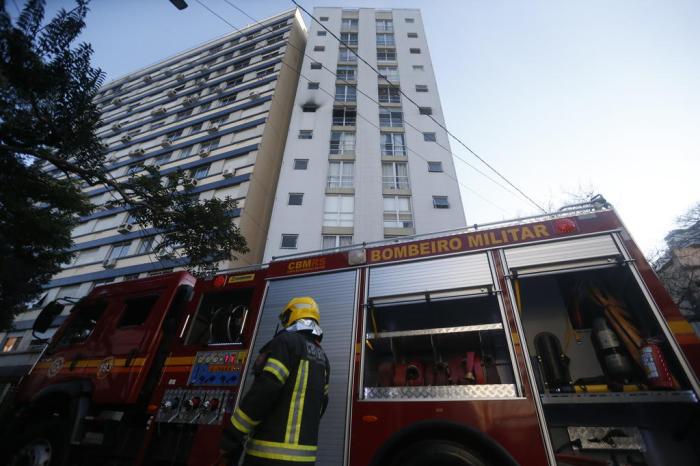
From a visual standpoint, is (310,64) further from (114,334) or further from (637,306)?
(637,306)

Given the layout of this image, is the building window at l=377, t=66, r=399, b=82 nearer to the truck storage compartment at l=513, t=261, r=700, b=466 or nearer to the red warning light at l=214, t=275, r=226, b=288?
the red warning light at l=214, t=275, r=226, b=288

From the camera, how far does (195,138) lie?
79.5 feet

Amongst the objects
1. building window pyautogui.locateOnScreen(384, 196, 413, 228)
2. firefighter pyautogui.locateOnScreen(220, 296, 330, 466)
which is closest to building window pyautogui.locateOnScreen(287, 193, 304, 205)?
building window pyautogui.locateOnScreen(384, 196, 413, 228)

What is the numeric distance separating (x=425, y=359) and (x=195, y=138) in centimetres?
2621

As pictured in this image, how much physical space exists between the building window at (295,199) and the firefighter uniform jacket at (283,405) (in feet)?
50.7

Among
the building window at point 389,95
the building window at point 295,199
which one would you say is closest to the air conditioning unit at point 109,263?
the building window at point 295,199

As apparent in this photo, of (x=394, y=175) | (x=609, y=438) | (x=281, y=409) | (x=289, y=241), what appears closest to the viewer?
(x=281, y=409)

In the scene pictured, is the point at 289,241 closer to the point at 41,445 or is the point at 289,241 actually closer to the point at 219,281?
the point at 219,281

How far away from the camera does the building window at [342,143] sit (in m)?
20.0

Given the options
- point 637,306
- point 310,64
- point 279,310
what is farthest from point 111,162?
point 637,306

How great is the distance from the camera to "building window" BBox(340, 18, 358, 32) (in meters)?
28.2

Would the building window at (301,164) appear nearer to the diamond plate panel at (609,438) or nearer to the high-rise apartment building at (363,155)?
the high-rise apartment building at (363,155)

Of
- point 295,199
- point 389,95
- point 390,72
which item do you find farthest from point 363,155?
point 390,72

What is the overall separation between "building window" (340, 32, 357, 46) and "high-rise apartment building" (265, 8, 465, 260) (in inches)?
9.1
